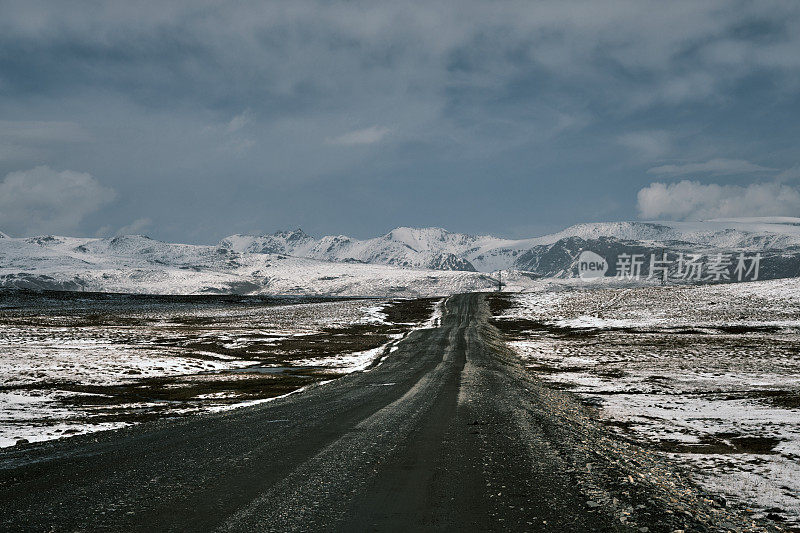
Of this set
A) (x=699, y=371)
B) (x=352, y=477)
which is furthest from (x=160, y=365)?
(x=699, y=371)

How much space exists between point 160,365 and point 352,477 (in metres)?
27.3

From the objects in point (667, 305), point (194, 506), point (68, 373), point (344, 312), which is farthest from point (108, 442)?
point (667, 305)

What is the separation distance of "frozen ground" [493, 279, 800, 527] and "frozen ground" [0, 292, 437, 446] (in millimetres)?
13849

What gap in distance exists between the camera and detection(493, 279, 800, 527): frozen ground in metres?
9.14

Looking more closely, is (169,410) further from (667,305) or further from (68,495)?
(667,305)

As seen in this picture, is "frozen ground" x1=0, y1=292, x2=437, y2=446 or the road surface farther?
"frozen ground" x1=0, y1=292, x2=437, y2=446

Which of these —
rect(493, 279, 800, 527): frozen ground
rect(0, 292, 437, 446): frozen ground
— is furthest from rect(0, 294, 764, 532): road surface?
rect(0, 292, 437, 446): frozen ground

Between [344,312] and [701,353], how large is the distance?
2191 inches

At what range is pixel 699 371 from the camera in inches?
1065

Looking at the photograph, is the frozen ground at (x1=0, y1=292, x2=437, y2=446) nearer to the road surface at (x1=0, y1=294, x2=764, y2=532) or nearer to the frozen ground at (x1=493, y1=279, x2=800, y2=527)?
the road surface at (x1=0, y1=294, x2=764, y2=532)

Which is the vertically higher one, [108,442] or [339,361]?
[108,442]

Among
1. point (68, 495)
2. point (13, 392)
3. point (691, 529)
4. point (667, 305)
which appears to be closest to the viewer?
point (691, 529)

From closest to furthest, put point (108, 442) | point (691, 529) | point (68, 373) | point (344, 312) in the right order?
1. point (691, 529)
2. point (108, 442)
3. point (68, 373)
4. point (344, 312)

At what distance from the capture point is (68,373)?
83.4 ft
